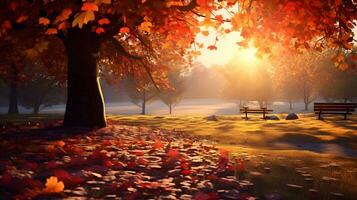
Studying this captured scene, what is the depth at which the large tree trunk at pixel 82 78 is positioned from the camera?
14672 mm

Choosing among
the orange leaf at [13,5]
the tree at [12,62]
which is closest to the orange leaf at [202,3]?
the orange leaf at [13,5]

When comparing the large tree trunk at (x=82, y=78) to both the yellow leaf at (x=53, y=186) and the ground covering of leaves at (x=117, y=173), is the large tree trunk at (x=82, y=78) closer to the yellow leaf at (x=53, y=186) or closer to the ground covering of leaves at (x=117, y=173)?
the ground covering of leaves at (x=117, y=173)

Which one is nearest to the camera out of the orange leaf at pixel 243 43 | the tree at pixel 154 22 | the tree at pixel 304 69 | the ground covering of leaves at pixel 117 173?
the ground covering of leaves at pixel 117 173

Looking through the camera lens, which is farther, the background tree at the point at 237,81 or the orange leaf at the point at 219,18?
the background tree at the point at 237,81

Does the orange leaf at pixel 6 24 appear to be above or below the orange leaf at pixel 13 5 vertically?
below

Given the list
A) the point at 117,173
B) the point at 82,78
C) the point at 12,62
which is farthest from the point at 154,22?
the point at 12,62

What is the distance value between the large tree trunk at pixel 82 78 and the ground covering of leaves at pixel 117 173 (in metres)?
4.71

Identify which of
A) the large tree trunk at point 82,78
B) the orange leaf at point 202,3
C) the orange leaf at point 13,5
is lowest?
the large tree trunk at point 82,78

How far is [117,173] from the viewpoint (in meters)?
6.87

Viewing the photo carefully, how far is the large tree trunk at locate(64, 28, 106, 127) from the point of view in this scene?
14.7 m

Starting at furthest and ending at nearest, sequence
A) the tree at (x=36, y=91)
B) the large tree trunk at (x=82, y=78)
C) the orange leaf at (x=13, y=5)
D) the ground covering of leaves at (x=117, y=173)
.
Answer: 1. the tree at (x=36, y=91)
2. the large tree trunk at (x=82, y=78)
3. the orange leaf at (x=13, y=5)
4. the ground covering of leaves at (x=117, y=173)

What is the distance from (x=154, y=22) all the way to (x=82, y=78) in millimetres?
4344

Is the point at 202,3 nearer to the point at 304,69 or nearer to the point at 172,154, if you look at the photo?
the point at 172,154

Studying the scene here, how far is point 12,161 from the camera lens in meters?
7.42
